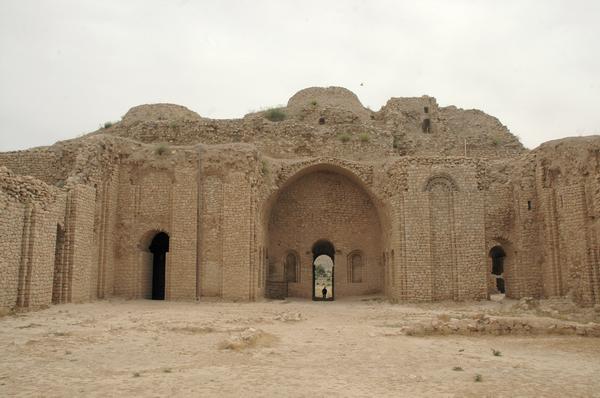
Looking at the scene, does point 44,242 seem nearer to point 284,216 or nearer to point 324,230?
point 284,216

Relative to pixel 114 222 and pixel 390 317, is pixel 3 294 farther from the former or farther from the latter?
pixel 390 317

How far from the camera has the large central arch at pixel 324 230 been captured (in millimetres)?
23406

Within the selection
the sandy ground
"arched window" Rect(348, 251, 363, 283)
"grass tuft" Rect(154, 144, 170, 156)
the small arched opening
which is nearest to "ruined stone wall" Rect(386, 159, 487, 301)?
"arched window" Rect(348, 251, 363, 283)

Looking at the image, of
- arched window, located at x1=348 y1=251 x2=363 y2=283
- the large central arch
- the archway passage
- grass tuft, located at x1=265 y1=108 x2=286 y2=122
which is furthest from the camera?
grass tuft, located at x1=265 y1=108 x2=286 y2=122

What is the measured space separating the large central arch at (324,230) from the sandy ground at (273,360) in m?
10.4

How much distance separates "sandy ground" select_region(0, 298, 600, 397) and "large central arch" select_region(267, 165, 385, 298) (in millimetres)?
10428

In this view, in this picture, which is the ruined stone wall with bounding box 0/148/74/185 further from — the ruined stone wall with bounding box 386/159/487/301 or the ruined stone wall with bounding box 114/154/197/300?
the ruined stone wall with bounding box 386/159/487/301

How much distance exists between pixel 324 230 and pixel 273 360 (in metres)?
15.7

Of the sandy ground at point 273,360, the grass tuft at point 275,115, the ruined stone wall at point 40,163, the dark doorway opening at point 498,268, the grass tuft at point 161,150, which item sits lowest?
the sandy ground at point 273,360

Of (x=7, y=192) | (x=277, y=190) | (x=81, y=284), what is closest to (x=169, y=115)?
(x=277, y=190)

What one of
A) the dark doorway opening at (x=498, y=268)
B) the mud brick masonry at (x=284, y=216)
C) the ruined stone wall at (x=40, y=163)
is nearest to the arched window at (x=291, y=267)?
the mud brick masonry at (x=284, y=216)

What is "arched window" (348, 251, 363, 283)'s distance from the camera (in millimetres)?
23522

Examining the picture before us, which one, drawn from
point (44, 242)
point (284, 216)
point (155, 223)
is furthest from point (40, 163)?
point (284, 216)

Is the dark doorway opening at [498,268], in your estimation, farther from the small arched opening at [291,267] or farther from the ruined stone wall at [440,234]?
the small arched opening at [291,267]
